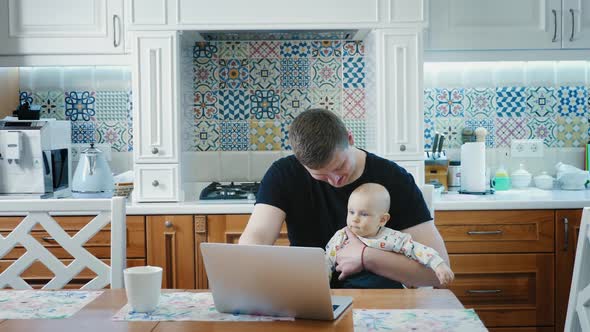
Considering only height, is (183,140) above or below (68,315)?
above

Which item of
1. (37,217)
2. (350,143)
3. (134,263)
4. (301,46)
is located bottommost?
(134,263)

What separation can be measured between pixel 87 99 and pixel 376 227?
2.12m

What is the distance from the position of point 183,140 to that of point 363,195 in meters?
1.50

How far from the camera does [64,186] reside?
3283 mm

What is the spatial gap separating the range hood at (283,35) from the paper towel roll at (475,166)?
2.28 feet

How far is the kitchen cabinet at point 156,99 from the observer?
3.01 meters

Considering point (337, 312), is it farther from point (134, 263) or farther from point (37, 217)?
point (134, 263)

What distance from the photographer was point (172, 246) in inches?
115

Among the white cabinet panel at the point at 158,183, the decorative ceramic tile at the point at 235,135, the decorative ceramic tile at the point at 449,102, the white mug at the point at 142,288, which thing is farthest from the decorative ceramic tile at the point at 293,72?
the white mug at the point at 142,288

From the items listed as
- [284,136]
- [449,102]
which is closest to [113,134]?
[284,136]

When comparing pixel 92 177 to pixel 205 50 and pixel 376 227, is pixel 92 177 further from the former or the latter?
pixel 376 227

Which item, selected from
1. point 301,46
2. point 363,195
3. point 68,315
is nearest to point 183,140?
point 301,46

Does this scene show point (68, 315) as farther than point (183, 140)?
No

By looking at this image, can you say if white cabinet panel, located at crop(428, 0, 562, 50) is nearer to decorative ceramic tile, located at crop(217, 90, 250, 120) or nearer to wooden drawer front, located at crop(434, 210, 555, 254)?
wooden drawer front, located at crop(434, 210, 555, 254)
